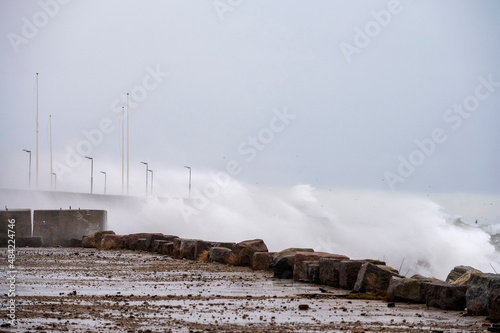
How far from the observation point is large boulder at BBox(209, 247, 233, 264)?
736 inches

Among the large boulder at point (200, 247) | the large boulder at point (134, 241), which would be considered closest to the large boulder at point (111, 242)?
the large boulder at point (134, 241)

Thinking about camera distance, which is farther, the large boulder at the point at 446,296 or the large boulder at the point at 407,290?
the large boulder at the point at 407,290

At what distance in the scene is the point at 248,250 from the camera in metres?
17.9

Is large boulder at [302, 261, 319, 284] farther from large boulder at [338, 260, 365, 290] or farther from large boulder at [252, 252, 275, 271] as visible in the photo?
large boulder at [252, 252, 275, 271]

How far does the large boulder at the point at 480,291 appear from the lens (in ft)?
30.5

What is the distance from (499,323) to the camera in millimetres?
8695

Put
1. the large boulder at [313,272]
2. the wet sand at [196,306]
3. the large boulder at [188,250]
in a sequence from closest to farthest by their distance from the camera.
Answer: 1. the wet sand at [196,306]
2. the large boulder at [313,272]
3. the large boulder at [188,250]

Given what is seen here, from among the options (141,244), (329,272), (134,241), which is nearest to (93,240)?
(134,241)

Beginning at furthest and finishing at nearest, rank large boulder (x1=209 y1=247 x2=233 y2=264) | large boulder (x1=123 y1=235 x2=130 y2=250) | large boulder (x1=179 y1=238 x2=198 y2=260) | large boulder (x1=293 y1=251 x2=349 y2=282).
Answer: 1. large boulder (x1=123 y1=235 x2=130 y2=250)
2. large boulder (x1=179 y1=238 x2=198 y2=260)
3. large boulder (x1=209 y1=247 x2=233 y2=264)
4. large boulder (x1=293 y1=251 x2=349 y2=282)

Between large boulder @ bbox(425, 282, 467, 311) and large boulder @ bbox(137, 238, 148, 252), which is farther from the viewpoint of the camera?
large boulder @ bbox(137, 238, 148, 252)

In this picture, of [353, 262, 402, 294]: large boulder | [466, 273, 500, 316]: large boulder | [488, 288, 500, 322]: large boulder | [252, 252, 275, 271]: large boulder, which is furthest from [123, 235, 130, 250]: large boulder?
[488, 288, 500, 322]: large boulder

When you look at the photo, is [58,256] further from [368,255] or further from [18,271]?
[368,255]

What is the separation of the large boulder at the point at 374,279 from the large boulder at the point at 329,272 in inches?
41.4

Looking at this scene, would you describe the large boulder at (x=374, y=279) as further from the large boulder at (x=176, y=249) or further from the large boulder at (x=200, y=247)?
the large boulder at (x=176, y=249)
